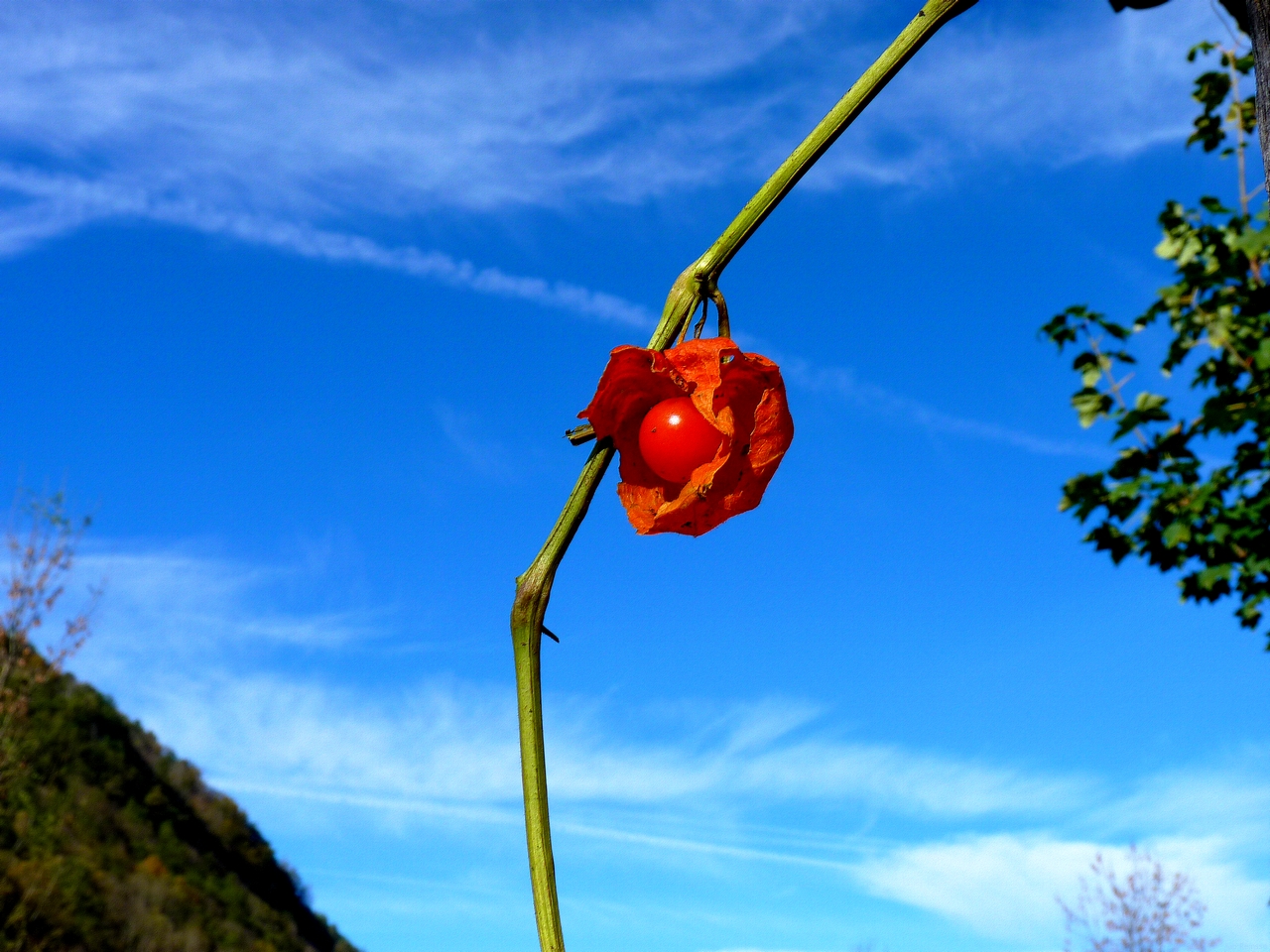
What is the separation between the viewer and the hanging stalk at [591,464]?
65 centimetres

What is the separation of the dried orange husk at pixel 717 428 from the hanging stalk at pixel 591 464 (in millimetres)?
45

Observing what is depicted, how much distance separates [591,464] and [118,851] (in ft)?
64.9

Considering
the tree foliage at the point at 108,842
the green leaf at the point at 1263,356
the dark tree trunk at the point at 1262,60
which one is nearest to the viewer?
the dark tree trunk at the point at 1262,60

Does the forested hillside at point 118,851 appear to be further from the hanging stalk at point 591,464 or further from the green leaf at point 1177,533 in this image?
the hanging stalk at point 591,464

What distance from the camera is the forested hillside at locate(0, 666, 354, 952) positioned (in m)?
12.0

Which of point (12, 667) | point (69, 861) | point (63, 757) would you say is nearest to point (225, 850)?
point (63, 757)

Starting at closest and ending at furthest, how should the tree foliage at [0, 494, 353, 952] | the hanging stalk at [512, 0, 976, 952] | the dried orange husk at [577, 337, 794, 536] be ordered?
1. the hanging stalk at [512, 0, 976, 952]
2. the dried orange husk at [577, 337, 794, 536]
3. the tree foliage at [0, 494, 353, 952]

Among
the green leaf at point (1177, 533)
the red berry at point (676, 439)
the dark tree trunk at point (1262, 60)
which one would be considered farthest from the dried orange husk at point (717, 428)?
the green leaf at point (1177, 533)

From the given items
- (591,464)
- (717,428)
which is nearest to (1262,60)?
(717,428)

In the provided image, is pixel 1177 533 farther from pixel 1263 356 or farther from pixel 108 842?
pixel 108 842

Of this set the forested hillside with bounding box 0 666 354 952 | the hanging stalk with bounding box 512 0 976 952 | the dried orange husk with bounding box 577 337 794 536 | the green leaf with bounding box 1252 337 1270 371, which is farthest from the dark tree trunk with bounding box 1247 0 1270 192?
the forested hillside with bounding box 0 666 354 952

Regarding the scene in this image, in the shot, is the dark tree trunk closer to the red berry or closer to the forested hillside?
the red berry

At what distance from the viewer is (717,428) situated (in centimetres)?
90

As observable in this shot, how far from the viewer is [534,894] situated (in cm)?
65
